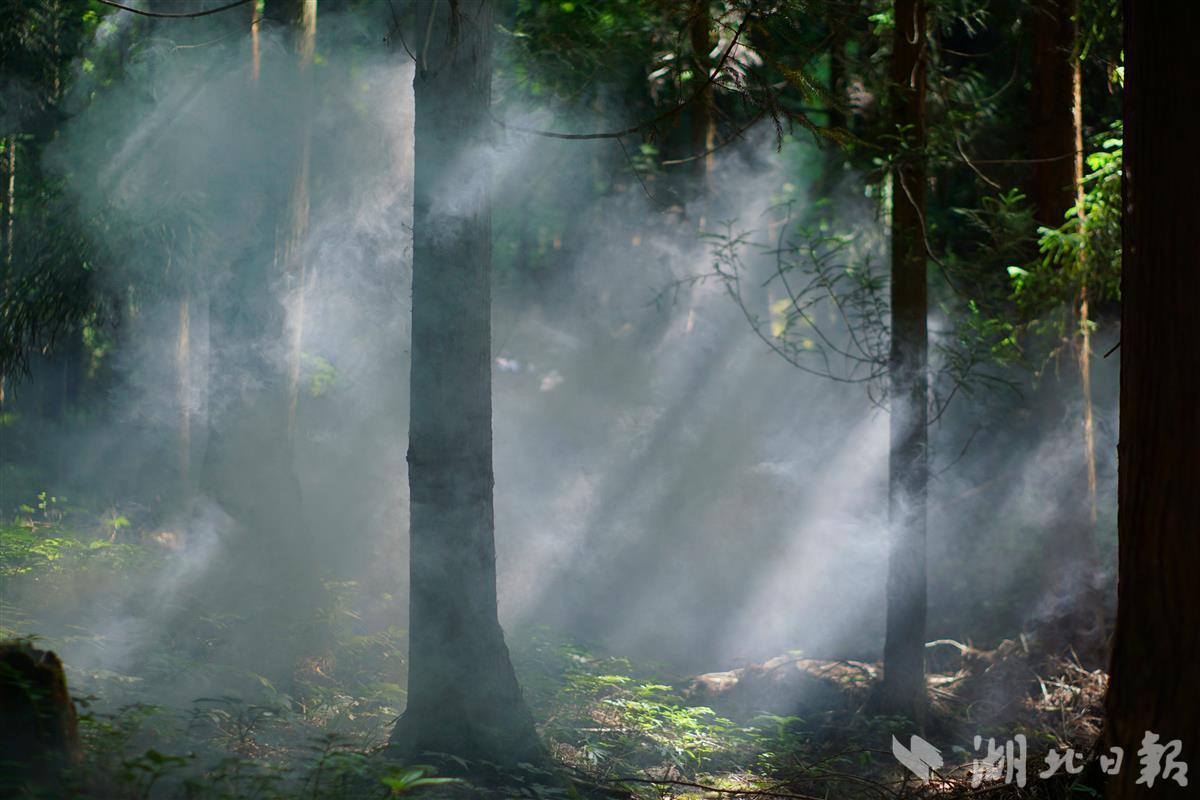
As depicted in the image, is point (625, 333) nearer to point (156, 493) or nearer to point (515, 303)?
point (515, 303)

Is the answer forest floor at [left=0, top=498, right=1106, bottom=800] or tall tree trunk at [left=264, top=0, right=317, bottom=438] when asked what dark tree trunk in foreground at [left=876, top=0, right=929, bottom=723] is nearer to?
forest floor at [left=0, top=498, right=1106, bottom=800]

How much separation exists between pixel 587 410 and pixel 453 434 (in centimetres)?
1041

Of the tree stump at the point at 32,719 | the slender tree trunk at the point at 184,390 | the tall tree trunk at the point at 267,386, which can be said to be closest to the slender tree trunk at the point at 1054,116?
the tall tree trunk at the point at 267,386

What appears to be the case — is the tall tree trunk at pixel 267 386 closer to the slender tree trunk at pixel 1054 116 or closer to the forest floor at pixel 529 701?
the forest floor at pixel 529 701

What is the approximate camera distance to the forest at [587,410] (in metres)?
4.16

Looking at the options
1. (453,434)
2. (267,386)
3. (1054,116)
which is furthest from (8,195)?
(1054,116)

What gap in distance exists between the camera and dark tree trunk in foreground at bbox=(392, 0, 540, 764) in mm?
4930

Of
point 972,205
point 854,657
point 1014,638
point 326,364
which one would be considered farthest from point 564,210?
point 1014,638

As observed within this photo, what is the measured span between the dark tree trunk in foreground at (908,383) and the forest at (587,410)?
0.05 m

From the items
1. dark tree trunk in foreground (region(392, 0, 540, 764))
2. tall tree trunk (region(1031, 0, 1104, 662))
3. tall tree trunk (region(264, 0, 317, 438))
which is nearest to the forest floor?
dark tree trunk in foreground (region(392, 0, 540, 764))

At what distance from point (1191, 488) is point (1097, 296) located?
6.42 m

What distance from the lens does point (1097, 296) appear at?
8875 mm

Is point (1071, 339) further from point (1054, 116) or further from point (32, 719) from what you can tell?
point (32, 719)

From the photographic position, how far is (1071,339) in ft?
29.6
